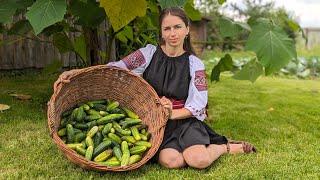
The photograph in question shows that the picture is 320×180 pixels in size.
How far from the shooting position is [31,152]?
11.6ft

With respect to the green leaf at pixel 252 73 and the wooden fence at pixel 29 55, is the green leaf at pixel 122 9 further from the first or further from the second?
the wooden fence at pixel 29 55

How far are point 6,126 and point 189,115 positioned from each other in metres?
1.47

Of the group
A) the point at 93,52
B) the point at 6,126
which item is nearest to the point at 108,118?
the point at 6,126

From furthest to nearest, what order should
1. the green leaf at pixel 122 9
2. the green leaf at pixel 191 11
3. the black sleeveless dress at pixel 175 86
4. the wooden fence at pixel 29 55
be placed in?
the wooden fence at pixel 29 55 < the green leaf at pixel 191 11 < the black sleeveless dress at pixel 175 86 < the green leaf at pixel 122 9

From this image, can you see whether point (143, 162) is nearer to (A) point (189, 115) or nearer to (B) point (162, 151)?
(B) point (162, 151)

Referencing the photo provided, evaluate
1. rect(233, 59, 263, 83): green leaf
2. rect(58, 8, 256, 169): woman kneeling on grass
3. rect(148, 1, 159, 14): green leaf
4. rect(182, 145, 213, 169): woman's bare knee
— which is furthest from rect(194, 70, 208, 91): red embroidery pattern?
rect(148, 1, 159, 14): green leaf

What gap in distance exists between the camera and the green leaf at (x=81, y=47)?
15.3 ft

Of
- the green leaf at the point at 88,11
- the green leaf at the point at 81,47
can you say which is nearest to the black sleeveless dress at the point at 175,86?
the green leaf at the point at 88,11

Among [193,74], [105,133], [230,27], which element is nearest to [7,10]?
[105,133]

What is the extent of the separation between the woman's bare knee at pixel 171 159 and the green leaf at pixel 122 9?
33.5 inches

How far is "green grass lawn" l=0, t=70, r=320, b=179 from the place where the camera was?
10.4 feet

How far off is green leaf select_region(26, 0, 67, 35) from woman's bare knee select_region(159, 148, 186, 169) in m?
1.02

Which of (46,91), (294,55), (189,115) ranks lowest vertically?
(46,91)

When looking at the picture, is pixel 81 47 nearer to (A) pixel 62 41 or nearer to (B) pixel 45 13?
(A) pixel 62 41
